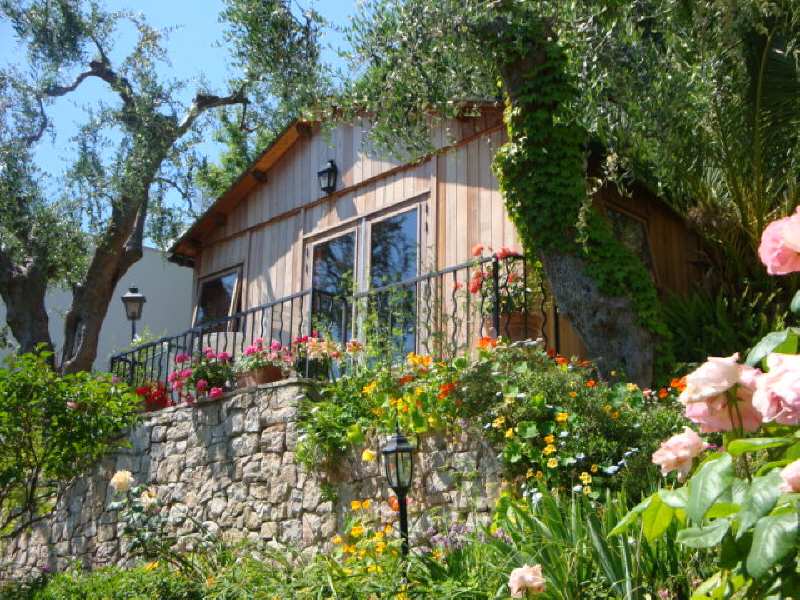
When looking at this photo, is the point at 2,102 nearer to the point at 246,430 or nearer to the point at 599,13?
the point at 246,430

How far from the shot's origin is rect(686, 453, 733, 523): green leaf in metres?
1.82

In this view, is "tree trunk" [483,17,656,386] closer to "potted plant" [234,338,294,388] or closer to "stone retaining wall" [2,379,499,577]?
"stone retaining wall" [2,379,499,577]

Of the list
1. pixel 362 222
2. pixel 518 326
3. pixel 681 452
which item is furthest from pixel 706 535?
pixel 362 222

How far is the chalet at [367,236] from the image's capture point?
8.10 metres

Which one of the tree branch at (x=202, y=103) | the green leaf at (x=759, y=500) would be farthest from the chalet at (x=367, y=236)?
the green leaf at (x=759, y=500)

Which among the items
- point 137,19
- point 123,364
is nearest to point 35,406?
point 123,364

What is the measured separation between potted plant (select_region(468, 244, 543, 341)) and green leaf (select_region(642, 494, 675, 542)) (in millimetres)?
4747

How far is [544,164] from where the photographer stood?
7168 millimetres

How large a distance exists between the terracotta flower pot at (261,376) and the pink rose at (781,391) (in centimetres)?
594

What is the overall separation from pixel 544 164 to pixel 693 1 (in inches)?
74.6

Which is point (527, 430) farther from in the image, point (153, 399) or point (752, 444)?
point (153, 399)

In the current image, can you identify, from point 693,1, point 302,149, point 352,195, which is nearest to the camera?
point 693,1

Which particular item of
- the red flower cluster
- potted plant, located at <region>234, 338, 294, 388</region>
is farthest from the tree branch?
potted plant, located at <region>234, 338, 294, 388</region>

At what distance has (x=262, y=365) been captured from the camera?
750cm
